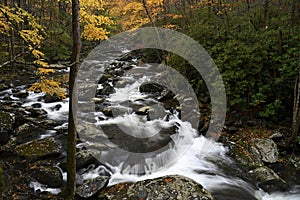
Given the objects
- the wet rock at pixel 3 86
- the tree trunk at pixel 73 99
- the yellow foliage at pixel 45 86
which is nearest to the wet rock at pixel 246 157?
the tree trunk at pixel 73 99

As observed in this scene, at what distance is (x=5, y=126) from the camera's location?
28.3ft

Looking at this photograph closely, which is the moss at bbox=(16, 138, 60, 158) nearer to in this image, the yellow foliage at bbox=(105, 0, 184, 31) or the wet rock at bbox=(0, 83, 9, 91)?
the yellow foliage at bbox=(105, 0, 184, 31)

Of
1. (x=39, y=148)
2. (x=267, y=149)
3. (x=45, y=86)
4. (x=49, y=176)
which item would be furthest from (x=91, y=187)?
(x=267, y=149)

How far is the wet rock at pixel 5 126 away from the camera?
809 cm

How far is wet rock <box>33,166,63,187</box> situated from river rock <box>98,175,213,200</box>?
148 centimetres

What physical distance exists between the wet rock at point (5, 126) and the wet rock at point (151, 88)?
744 cm

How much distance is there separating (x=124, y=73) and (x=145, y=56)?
9.33 feet

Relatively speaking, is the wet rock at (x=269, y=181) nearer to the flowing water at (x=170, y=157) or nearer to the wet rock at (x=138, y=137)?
the flowing water at (x=170, y=157)

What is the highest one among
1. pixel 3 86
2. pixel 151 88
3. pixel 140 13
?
pixel 140 13

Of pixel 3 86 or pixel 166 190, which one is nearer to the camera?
pixel 166 190

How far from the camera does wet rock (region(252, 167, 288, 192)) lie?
644 cm

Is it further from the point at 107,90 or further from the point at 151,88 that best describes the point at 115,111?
the point at 151,88

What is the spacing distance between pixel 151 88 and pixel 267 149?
8.14m

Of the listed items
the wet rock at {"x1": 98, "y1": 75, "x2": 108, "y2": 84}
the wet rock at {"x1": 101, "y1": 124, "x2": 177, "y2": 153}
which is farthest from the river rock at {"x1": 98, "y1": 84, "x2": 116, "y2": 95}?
the wet rock at {"x1": 101, "y1": 124, "x2": 177, "y2": 153}
